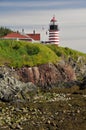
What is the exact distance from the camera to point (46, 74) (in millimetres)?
73938

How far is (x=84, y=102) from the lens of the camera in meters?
54.8

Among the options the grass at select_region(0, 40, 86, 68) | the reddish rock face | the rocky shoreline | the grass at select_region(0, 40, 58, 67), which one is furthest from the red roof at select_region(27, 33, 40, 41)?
the reddish rock face

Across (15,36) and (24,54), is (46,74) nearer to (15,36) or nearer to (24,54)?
(24,54)

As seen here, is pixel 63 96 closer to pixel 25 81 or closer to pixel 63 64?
pixel 25 81

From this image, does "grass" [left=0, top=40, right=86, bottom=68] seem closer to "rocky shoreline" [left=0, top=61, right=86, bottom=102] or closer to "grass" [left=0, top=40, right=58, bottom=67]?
"grass" [left=0, top=40, right=58, bottom=67]

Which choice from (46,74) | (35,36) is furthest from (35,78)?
(35,36)

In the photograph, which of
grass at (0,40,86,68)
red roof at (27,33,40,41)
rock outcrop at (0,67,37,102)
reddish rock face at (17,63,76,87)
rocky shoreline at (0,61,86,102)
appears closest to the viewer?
rock outcrop at (0,67,37,102)

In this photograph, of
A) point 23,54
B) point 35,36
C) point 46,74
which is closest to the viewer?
point 46,74

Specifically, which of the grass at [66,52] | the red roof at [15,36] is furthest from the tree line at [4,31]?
the grass at [66,52]

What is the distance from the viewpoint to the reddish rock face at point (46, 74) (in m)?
71.3

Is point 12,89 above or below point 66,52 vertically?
above

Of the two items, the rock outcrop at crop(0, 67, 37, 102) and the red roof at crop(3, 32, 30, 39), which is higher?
the red roof at crop(3, 32, 30, 39)

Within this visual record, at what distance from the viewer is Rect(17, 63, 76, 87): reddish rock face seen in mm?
71312

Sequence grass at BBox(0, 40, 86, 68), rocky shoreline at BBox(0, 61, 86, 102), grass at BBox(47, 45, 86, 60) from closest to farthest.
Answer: rocky shoreline at BBox(0, 61, 86, 102) → grass at BBox(0, 40, 86, 68) → grass at BBox(47, 45, 86, 60)
